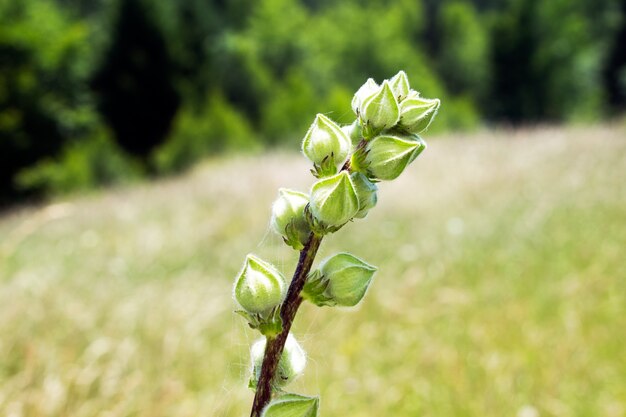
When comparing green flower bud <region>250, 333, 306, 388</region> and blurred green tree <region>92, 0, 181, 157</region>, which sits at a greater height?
blurred green tree <region>92, 0, 181, 157</region>

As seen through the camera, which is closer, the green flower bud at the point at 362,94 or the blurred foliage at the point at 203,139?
the green flower bud at the point at 362,94

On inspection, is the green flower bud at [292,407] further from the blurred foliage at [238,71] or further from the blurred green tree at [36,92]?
the blurred green tree at [36,92]

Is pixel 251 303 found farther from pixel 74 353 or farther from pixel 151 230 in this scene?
pixel 151 230

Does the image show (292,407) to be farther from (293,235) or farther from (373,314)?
(373,314)

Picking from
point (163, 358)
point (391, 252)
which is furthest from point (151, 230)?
point (163, 358)

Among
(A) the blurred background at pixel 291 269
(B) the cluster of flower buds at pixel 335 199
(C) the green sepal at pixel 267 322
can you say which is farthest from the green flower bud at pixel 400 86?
(A) the blurred background at pixel 291 269

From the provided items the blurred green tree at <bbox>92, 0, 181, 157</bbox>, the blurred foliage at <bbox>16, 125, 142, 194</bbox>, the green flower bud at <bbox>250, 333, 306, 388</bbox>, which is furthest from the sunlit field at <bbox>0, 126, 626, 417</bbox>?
the blurred green tree at <bbox>92, 0, 181, 157</bbox>

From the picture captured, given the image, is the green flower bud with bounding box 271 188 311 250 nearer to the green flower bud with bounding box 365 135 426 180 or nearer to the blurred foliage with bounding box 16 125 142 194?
the green flower bud with bounding box 365 135 426 180
